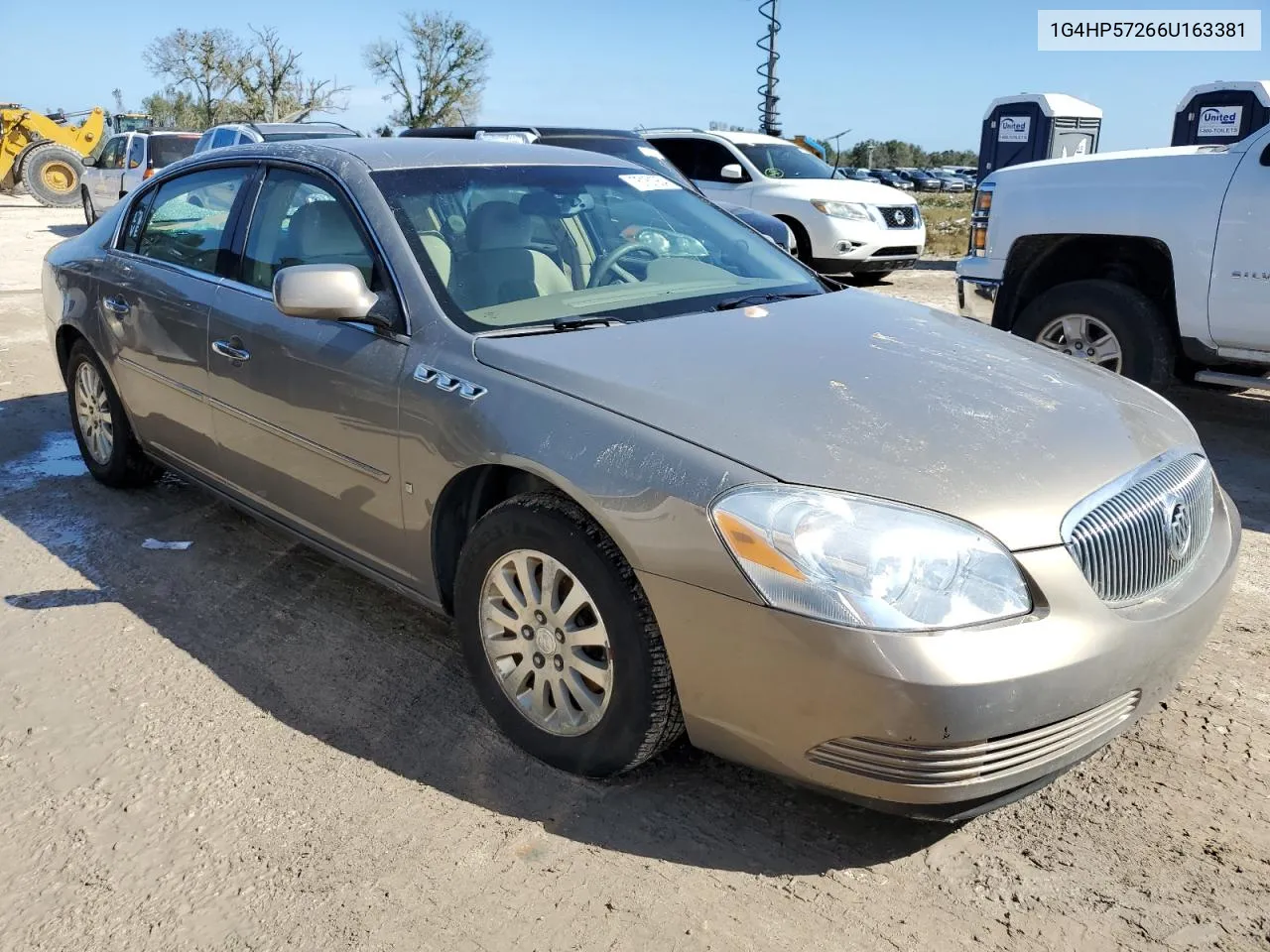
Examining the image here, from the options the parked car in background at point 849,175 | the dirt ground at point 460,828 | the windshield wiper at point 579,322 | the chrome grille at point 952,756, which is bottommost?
the dirt ground at point 460,828

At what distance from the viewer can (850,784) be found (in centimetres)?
229

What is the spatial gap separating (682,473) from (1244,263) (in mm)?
4341

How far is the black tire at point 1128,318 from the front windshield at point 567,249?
2.74 meters

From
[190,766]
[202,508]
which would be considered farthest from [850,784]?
[202,508]

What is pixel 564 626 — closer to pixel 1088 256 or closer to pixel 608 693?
pixel 608 693

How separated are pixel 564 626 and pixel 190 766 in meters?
1.13

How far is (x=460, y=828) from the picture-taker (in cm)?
259

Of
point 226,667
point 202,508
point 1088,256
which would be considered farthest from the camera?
point 1088,256

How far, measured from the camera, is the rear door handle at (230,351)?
3.70m

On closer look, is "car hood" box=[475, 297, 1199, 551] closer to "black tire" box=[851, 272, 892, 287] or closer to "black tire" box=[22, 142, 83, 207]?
"black tire" box=[851, 272, 892, 287]

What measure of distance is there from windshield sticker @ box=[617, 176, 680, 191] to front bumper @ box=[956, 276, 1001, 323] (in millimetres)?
3167

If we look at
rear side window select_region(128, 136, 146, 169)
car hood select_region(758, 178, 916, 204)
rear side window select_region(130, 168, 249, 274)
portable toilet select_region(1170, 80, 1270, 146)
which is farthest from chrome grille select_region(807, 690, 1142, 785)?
rear side window select_region(128, 136, 146, 169)

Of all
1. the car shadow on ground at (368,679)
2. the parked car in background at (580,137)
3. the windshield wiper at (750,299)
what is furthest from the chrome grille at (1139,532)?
the parked car in background at (580,137)

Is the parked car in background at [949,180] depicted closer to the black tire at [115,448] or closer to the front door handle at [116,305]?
the black tire at [115,448]
